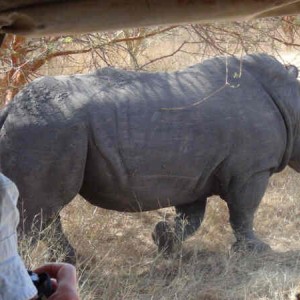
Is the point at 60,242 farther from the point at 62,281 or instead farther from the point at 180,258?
the point at 62,281

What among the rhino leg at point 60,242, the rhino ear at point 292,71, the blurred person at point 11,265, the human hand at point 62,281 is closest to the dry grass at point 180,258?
the rhino leg at point 60,242

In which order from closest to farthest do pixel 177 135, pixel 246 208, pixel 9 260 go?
1. pixel 9 260
2. pixel 177 135
3. pixel 246 208

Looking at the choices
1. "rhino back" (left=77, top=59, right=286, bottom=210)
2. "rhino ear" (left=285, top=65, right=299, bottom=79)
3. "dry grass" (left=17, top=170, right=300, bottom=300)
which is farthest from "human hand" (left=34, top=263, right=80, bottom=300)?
"rhino ear" (left=285, top=65, right=299, bottom=79)

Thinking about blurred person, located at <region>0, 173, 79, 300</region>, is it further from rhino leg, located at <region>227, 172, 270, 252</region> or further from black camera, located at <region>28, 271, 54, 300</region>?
rhino leg, located at <region>227, 172, 270, 252</region>

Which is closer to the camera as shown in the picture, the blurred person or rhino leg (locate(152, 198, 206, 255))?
the blurred person

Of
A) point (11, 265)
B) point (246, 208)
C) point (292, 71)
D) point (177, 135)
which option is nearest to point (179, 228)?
point (246, 208)

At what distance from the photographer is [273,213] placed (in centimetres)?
620

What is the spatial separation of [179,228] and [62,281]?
3.64 metres

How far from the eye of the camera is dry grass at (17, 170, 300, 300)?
4.41 meters

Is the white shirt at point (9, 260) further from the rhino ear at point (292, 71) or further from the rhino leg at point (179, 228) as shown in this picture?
the rhino ear at point (292, 71)

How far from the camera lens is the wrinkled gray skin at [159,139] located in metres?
4.52

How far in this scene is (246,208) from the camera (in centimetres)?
528

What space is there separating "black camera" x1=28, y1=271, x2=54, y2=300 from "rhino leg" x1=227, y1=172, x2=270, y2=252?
3.52m

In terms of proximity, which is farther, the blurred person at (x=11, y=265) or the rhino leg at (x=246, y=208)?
the rhino leg at (x=246, y=208)
